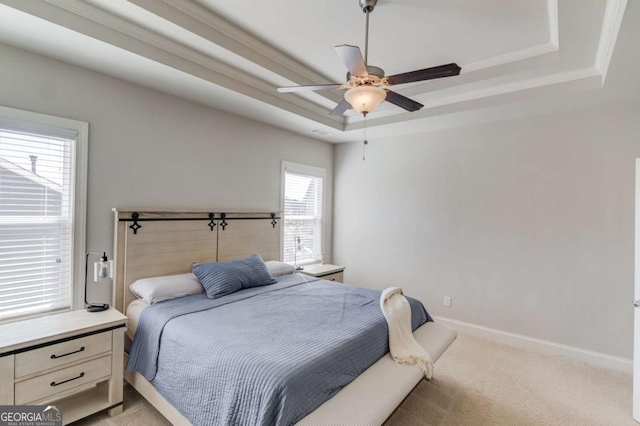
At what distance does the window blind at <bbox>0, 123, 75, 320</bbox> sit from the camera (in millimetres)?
2205

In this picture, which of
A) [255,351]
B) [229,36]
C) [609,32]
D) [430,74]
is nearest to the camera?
[255,351]

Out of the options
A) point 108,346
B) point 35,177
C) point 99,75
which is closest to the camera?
point 108,346

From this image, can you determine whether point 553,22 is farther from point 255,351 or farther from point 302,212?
point 302,212

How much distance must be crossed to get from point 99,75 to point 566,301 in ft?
16.3

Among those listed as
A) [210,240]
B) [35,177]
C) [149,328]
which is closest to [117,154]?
[35,177]

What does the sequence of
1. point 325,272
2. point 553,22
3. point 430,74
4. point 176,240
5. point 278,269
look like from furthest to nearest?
point 325,272
point 278,269
point 176,240
point 553,22
point 430,74

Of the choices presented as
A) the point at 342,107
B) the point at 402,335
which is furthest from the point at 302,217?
the point at 402,335

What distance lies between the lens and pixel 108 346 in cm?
216

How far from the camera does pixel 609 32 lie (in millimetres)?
2111

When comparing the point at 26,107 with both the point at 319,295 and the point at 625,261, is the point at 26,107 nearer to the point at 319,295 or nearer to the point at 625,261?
the point at 319,295

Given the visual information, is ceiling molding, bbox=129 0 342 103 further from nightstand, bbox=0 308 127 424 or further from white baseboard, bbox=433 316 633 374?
white baseboard, bbox=433 316 633 374

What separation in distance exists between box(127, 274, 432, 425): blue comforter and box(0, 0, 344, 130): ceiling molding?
1944 millimetres

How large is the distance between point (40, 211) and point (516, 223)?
4.55 meters

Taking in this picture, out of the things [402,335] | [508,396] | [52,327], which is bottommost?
[508,396]
